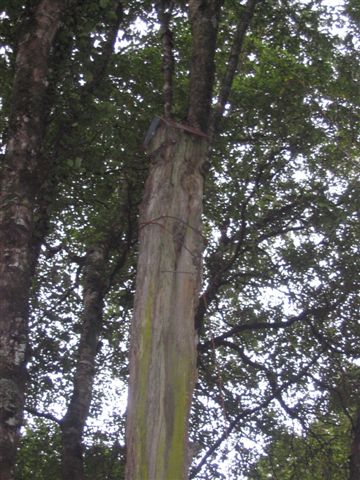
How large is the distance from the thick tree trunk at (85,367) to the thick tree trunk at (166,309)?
5.75m

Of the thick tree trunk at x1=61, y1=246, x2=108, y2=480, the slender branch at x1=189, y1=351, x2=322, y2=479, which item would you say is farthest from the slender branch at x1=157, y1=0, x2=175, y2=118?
the slender branch at x1=189, y1=351, x2=322, y2=479

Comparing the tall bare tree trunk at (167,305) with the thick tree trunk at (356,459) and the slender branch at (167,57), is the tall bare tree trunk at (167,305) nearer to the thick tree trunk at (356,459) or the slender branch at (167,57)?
the slender branch at (167,57)

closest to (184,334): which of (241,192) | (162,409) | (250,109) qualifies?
(162,409)

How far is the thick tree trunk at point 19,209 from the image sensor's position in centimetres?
488

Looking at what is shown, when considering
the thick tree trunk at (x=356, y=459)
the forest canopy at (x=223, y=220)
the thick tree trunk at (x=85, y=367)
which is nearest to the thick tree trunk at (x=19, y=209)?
the forest canopy at (x=223, y=220)

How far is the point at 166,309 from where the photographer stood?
377cm

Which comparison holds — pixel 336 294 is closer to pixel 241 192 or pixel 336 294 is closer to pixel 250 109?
pixel 241 192

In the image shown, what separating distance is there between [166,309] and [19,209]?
219 cm

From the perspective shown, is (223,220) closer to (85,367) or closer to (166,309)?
(85,367)

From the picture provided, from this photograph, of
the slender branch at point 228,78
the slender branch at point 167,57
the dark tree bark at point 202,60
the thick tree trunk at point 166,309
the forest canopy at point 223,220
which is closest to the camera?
the thick tree trunk at point 166,309

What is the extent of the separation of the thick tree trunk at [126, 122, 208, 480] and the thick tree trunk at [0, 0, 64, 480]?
4.83 feet

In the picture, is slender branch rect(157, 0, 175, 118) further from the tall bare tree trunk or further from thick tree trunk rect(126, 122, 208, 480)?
thick tree trunk rect(126, 122, 208, 480)

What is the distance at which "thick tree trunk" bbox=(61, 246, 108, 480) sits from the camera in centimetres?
895

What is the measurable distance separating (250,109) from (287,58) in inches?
39.0
